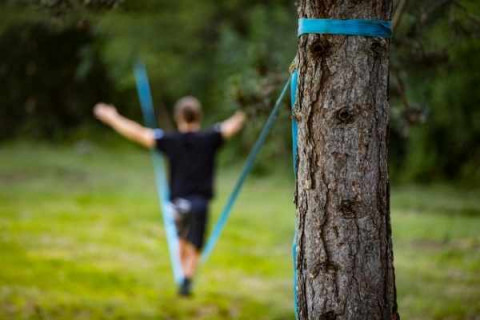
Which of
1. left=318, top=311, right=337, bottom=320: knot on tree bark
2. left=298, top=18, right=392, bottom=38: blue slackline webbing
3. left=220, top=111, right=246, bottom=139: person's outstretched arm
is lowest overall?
left=318, top=311, right=337, bottom=320: knot on tree bark

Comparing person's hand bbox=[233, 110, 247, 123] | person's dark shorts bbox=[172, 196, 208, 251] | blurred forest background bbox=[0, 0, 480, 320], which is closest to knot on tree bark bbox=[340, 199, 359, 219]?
blurred forest background bbox=[0, 0, 480, 320]

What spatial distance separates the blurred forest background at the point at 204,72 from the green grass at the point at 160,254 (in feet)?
3.78

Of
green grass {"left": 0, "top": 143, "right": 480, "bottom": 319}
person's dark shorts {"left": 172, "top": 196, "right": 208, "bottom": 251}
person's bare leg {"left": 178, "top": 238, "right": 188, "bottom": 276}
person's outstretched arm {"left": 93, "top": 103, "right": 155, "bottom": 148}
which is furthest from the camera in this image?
person's bare leg {"left": 178, "top": 238, "right": 188, "bottom": 276}

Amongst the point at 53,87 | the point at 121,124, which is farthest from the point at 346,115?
the point at 53,87

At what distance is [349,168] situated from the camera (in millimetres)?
2789

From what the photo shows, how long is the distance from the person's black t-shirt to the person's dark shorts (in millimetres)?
72

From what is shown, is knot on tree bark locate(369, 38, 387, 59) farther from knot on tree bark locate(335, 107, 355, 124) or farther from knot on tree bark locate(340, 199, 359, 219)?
knot on tree bark locate(340, 199, 359, 219)

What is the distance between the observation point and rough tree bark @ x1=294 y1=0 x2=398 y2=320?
2787 mm

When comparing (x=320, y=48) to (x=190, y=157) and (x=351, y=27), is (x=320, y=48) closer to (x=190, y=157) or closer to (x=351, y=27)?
(x=351, y=27)

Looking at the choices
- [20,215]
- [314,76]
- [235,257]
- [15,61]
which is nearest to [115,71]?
[15,61]

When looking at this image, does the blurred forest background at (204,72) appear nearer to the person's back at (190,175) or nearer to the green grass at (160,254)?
the person's back at (190,175)

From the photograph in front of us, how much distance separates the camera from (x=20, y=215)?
10695 mm

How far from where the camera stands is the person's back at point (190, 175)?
6906 millimetres

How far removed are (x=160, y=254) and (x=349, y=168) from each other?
21.3 ft
